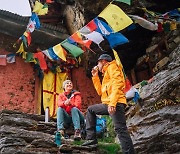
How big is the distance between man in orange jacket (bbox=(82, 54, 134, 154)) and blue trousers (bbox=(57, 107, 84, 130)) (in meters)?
0.56

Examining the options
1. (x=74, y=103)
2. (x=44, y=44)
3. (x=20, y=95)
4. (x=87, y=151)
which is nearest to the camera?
(x=87, y=151)

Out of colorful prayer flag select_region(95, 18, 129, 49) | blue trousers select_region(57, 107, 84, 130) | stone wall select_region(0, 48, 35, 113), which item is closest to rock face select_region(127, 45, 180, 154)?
blue trousers select_region(57, 107, 84, 130)

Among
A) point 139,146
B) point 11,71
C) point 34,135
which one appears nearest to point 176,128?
point 139,146

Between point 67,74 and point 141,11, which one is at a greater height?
point 141,11

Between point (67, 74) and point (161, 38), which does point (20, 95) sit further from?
point (161, 38)

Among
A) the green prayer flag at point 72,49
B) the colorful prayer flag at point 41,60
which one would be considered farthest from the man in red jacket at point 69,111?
the colorful prayer flag at point 41,60

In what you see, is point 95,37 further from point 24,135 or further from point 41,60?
point 24,135

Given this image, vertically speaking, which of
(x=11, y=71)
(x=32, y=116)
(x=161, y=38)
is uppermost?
(x=161, y=38)

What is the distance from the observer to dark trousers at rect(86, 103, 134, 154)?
6164 mm

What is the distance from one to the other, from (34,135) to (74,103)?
4.13 feet

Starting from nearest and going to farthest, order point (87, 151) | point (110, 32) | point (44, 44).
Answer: point (87, 151) < point (110, 32) < point (44, 44)

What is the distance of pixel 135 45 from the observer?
12.3 m

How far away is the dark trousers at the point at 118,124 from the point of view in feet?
20.2

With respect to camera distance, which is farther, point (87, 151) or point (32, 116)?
point (32, 116)
